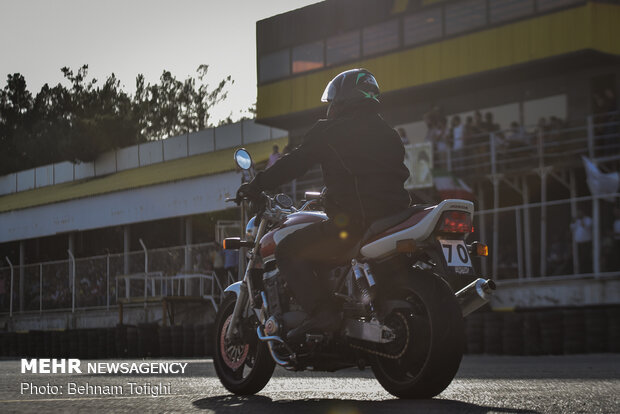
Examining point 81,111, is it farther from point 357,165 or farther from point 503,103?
point 357,165

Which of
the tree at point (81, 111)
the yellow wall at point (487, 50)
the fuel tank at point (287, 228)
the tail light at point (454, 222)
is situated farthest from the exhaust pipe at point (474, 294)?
the tree at point (81, 111)

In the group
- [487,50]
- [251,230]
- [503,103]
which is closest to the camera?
[251,230]

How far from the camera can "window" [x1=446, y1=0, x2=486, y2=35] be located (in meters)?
27.7

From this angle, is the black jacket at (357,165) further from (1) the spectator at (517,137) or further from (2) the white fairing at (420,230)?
(1) the spectator at (517,137)

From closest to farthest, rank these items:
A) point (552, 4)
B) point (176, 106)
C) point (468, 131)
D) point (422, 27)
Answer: point (468, 131), point (552, 4), point (422, 27), point (176, 106)

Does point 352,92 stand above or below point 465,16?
below

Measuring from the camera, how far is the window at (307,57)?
108ft

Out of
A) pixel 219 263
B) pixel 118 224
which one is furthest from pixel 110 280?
pixel 118 224

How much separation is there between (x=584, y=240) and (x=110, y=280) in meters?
12.9

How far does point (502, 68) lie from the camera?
27.0 metres

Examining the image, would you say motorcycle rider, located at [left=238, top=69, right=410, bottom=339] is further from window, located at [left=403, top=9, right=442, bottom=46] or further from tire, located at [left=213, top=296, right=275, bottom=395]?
window, located at [left=403, top=9, right=442, bottom=46]

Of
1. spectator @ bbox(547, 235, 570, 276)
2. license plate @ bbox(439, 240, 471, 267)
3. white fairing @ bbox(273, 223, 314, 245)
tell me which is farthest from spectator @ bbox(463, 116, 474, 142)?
license plate @ bbox(439, 240, 471, 267)

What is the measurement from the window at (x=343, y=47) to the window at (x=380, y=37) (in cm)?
32

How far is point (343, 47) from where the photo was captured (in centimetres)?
3186
